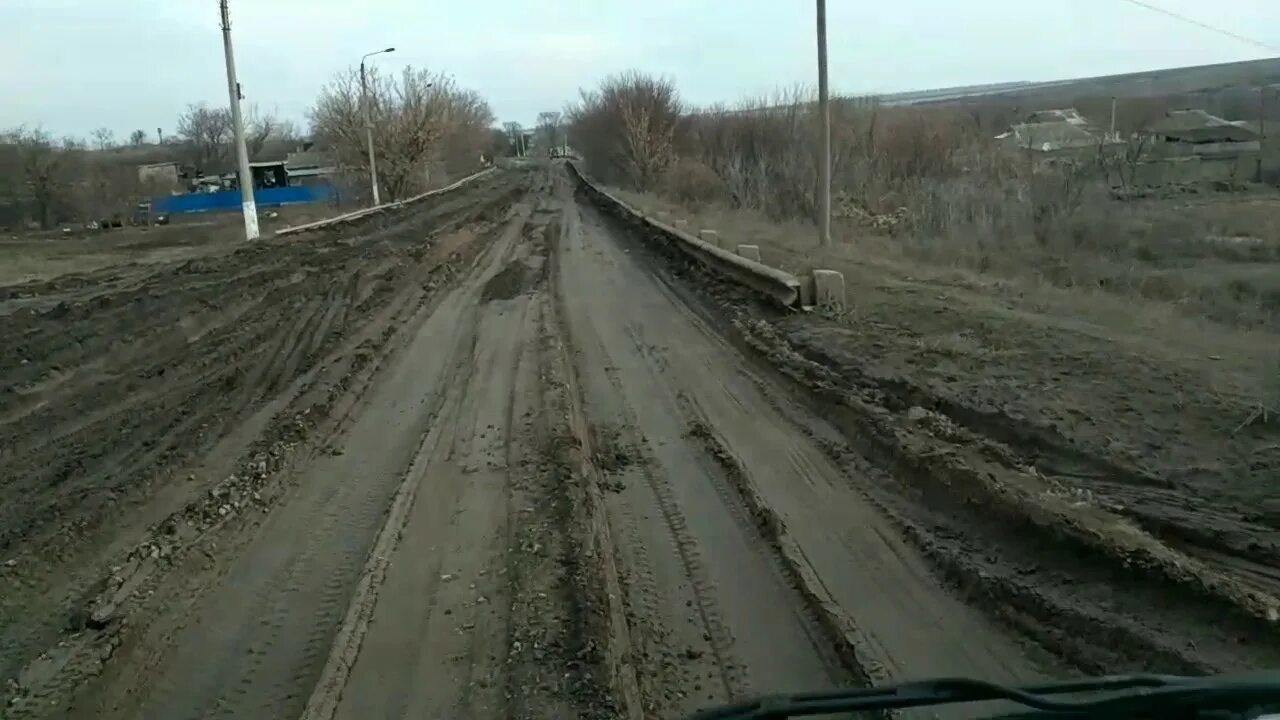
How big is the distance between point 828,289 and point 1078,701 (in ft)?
39.7

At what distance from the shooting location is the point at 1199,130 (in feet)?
223

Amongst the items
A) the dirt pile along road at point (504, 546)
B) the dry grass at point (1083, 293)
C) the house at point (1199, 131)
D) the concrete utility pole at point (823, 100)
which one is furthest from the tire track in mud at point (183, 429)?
the house at point (1199, 131)

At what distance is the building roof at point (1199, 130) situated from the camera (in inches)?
2576

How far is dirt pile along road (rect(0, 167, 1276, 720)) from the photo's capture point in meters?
4.79

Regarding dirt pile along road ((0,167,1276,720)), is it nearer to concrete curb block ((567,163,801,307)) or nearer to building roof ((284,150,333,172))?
concrete curb block ((567,163,801,307))

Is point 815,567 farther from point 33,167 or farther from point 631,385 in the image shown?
point 33,167

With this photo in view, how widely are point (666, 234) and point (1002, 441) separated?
2036cm

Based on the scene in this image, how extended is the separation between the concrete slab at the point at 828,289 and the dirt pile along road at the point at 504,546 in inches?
74.1

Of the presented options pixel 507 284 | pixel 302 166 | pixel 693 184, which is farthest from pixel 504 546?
pixel 302 166

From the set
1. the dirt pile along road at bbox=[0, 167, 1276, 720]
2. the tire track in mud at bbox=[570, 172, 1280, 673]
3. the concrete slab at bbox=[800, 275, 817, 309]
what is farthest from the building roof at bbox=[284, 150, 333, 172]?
the tire track in mud at bbox=[570, 172, 1280, 673]

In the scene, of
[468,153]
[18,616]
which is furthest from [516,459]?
[468,153]

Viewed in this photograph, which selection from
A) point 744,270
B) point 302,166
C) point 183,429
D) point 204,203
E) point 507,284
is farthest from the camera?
point 302,166

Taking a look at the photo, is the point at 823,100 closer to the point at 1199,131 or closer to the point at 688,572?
the point at 688,572

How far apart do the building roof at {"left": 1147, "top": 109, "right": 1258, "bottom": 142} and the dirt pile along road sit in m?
64.0
